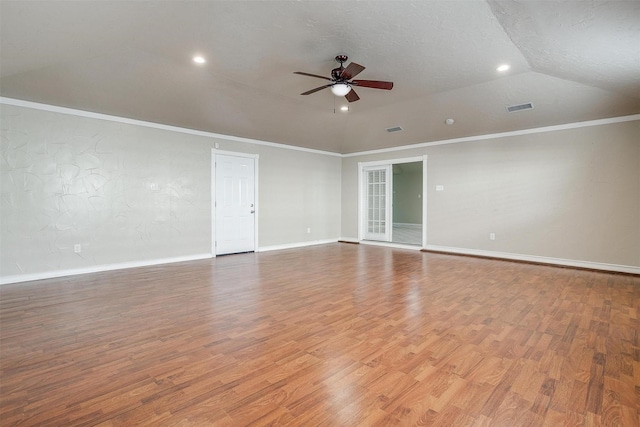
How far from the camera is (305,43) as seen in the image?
324 centimetres

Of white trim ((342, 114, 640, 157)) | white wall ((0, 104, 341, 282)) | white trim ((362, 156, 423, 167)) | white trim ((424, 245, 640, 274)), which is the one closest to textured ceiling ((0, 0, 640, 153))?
white trim ((342, 114, 640, 157))

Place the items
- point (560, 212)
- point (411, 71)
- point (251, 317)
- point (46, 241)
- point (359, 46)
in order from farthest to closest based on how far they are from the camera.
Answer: point (560, 212) < point (46, 241) < point (411, 71) < point (359, 46) < point (251, 317)

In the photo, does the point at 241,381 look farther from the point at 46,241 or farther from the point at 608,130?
the point at 608,130

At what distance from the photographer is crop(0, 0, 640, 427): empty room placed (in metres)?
1.93

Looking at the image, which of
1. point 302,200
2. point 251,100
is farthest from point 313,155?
point 251,100

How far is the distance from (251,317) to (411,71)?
11.6 feet

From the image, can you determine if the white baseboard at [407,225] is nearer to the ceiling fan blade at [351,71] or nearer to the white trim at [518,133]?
the white trim at [518,133]

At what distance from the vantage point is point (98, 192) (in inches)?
196

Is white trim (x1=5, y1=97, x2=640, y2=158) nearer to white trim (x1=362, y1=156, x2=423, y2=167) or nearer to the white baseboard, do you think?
white trim (x1=362, y1=156, x2=423, y2=167)

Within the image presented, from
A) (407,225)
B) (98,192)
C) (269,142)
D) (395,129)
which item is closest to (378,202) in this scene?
(395,129)

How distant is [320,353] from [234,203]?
194 inches

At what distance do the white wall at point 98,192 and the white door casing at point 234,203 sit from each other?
19 centimetres

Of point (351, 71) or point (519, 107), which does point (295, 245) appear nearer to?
point (351, 71)

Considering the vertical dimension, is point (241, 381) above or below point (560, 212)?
below
